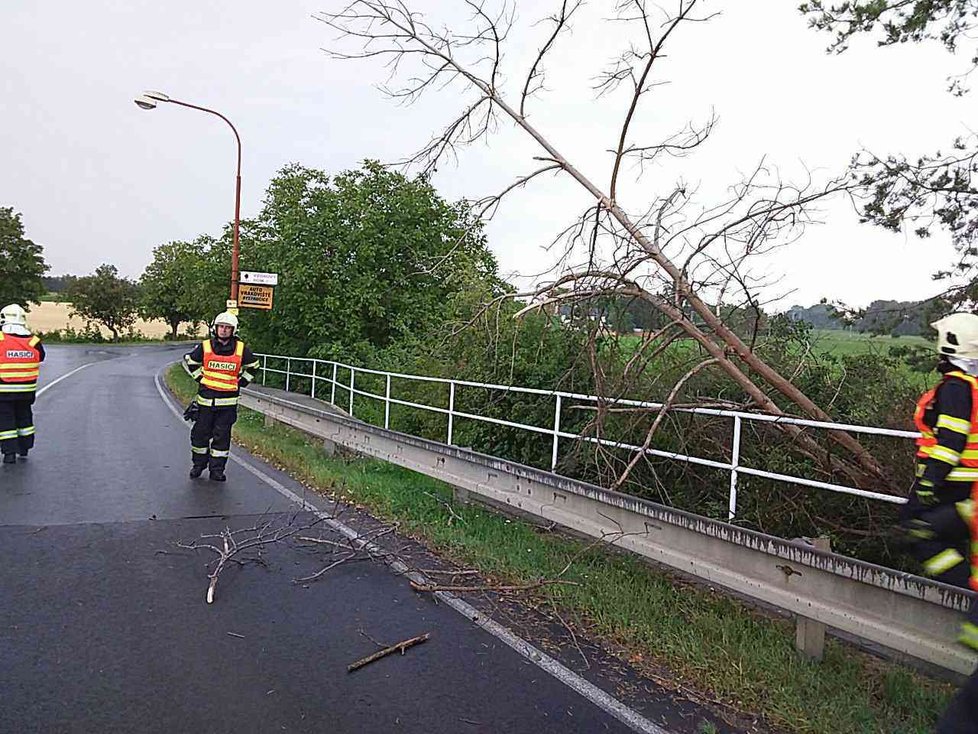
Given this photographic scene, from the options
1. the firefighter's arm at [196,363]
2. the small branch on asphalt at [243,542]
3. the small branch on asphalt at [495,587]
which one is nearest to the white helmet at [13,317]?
the firefighter's arm at [196,363]

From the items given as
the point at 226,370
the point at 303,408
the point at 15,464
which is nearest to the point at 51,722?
the point at 226,370

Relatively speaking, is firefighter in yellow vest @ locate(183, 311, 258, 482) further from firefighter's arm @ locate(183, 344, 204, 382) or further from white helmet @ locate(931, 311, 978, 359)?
white helmet @ locate(931, 311, 978, 359)

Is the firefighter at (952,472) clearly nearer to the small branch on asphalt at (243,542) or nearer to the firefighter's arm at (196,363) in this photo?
the small branch on asphalt at (243,542)

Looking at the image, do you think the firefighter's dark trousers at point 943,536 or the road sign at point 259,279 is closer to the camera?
the firefighter's dark trousers at point 943,536

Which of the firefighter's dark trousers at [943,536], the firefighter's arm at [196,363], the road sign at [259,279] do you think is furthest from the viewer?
the road sign at [259,279]

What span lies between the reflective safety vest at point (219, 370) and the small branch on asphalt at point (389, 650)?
5.53 meters

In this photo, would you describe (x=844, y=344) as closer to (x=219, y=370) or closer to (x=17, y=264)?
(x=219, y=370)

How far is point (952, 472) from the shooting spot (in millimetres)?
3537

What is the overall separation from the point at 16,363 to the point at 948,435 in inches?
403

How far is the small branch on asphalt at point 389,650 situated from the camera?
4.27 m

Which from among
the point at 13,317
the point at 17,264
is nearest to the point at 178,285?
the point at 17,264

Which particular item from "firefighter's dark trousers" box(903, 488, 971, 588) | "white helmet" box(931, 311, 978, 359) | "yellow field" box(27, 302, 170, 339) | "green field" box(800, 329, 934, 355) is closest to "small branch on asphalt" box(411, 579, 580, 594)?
"firefighter's dark trousers" box(903, 488, 971, 588)

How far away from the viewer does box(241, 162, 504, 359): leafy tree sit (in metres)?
20.1

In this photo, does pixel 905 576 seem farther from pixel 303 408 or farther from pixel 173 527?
pixel 303 408
